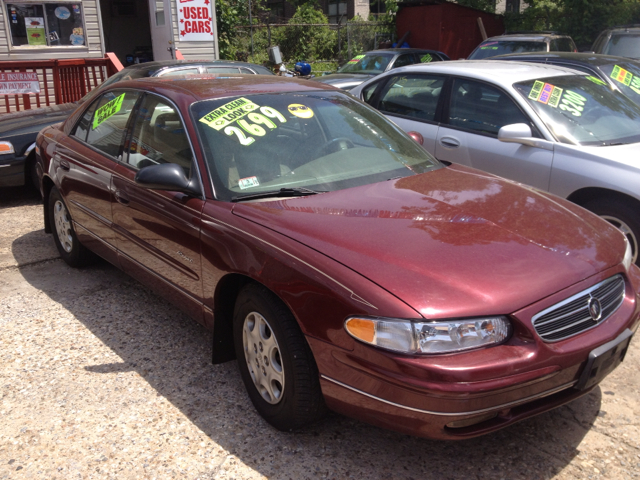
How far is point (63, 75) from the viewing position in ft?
32.1

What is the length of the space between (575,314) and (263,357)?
1394 millimetres

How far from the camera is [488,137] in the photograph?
5355mm

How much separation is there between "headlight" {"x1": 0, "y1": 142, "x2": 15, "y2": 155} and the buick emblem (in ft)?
19.6

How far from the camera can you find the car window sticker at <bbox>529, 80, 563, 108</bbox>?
521 centimetres

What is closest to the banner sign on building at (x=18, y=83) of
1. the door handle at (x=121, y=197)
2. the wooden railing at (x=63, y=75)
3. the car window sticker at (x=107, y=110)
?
the wooden railing at (x=63, y=75)

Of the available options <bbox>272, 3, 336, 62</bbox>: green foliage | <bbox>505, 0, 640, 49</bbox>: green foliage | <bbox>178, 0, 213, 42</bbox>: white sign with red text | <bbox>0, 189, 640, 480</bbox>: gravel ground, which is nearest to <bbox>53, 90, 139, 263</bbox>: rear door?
<bbox>0, 189, 640, 480</bbox>: gravel ground

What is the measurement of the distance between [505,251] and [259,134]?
5.04 ft

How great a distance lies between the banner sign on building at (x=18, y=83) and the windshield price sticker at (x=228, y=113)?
692 cm

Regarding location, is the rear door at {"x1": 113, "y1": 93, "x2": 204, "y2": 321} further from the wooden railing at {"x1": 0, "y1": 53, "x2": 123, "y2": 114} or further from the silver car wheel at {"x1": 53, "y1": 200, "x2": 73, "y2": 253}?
Answer: the wooden railing at {"x1": 0, "y1": 53, "x2": 123, "y2": 114}

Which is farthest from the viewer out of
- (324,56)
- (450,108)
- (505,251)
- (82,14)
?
(324,56)

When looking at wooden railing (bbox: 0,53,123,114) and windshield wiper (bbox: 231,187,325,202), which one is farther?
wooden railing (bbox: 0,53,123,114)

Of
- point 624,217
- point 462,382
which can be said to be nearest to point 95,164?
point 462,382

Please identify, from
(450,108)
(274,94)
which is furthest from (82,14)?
(274,94)

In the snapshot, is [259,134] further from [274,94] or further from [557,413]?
[557,413]
